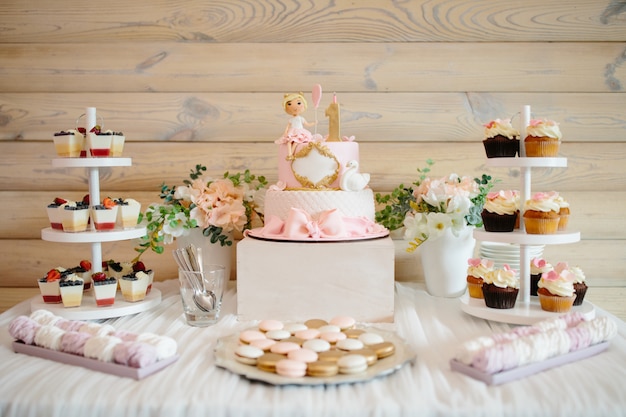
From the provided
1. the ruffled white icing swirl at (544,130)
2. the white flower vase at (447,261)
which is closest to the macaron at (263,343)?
the white flower vase at (447,261)

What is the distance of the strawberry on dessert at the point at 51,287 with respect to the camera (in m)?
1.51

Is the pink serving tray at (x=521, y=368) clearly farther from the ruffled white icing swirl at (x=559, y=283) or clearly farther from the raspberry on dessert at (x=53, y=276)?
the raspberry on dessert at (x=53, y=276)

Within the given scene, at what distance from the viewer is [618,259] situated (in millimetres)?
1946

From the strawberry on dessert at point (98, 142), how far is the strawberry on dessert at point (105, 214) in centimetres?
12

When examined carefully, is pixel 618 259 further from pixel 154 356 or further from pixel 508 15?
pixel 154 356

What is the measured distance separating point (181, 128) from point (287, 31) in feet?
1.53

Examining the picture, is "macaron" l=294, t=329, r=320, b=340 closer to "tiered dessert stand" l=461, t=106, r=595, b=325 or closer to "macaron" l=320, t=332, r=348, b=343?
"macaron" l=320, t=332, r=348, b=343

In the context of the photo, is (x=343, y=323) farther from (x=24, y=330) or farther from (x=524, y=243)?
(x=24, y=330)

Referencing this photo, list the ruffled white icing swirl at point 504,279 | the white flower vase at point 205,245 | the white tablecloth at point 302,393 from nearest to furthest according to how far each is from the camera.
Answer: the white tablecloth at point 302,393, the ruffled white icing swirl at point 504,279, the white flower vase at point 205,245

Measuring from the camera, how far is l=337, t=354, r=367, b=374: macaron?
3.48 feet

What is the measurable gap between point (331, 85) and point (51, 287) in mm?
1025

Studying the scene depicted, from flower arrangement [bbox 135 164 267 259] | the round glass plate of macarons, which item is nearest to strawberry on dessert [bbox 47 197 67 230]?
flower arrangement [bbox 135 164 267 259]

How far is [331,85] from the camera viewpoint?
1.94 meters

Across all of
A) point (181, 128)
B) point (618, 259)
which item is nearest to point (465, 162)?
point (618, 259)
